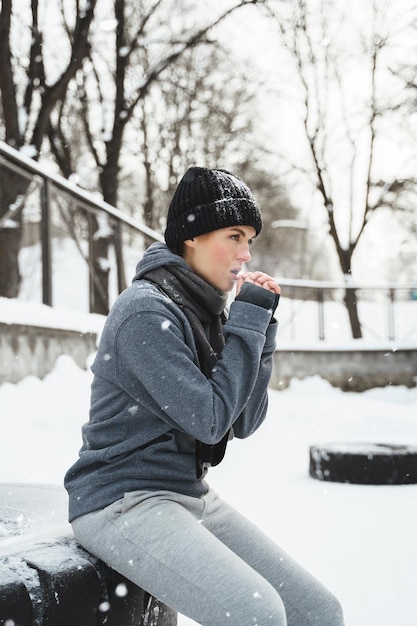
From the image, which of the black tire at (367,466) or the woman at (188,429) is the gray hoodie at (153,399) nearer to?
the woman at (188,429)

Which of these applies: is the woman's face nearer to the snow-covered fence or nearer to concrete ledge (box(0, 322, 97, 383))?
concrete ledge (box(0, 322, 97, 383))

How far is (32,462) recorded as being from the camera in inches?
189

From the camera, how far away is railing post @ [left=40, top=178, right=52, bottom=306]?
752 centimetres

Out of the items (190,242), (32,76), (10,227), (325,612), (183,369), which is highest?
(32,76)

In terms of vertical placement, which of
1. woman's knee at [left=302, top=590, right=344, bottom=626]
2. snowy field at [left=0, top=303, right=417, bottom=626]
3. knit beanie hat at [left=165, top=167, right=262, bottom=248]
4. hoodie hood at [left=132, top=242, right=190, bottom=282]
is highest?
knit beanie hat at [left=165, top=167, right=262, bottom=248]

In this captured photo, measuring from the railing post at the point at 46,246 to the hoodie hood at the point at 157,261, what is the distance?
554 cm

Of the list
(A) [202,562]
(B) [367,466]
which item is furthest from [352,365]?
(A) [202,562]

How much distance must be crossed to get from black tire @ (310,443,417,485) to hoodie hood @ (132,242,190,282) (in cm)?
436

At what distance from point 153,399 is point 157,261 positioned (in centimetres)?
45

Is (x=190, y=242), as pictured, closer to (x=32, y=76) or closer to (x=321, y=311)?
(x=32, y=76)

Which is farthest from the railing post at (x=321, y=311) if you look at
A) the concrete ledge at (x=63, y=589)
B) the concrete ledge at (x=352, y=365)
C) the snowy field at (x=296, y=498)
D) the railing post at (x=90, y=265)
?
the concrete ledge at (x=63, y=589)

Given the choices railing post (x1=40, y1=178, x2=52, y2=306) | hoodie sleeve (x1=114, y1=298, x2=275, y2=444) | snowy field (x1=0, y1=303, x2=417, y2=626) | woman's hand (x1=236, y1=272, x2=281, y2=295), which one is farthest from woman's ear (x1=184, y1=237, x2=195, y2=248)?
railing post (x1=40, y1=178, x2=52, y2=306)

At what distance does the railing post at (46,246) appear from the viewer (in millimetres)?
7516

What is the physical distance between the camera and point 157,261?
7.13 feet
